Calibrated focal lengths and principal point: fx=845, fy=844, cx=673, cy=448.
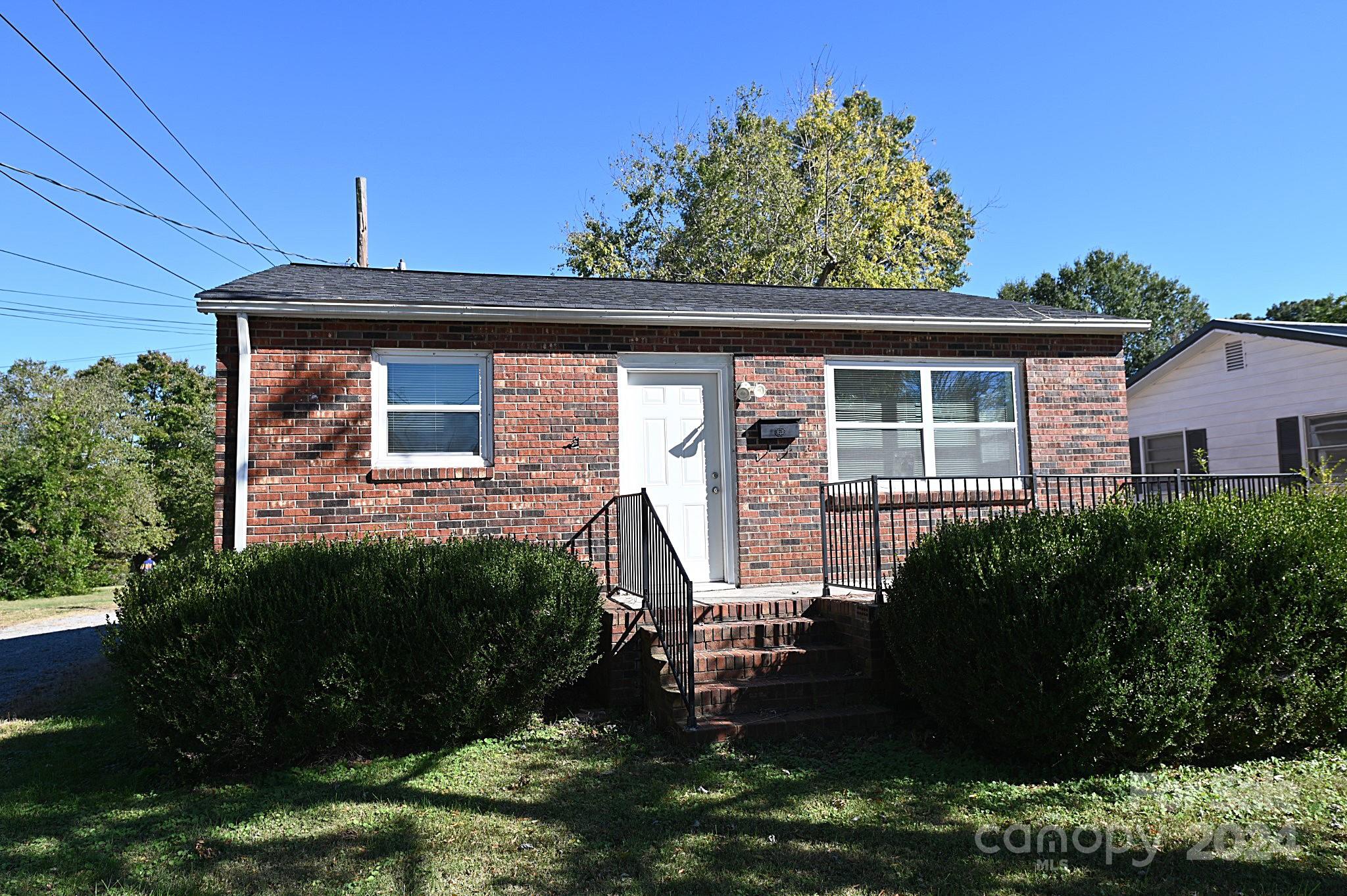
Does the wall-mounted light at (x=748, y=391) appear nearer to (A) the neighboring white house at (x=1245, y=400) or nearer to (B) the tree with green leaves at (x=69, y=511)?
(A) the neighboring white house at (x=1245, y=400)

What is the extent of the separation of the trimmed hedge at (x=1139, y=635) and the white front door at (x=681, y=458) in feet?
9.97

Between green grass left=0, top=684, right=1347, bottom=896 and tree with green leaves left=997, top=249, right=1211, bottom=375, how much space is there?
43.9m

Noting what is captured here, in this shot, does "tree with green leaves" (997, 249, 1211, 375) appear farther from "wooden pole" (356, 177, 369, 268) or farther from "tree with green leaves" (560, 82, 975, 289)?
"wooden pole" (356, 177, 369, 268)

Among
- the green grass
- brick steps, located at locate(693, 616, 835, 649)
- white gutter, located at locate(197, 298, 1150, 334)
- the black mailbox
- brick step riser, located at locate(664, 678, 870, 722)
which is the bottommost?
the green grass

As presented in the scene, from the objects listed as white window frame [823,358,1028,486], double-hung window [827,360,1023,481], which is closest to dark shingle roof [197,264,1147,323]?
white window frame [823,358,1028,486]

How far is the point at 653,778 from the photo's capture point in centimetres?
486

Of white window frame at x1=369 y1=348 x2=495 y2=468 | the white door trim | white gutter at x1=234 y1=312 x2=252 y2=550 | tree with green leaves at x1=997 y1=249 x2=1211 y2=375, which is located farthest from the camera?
tree with green leaves at x1=997 y1=249 x2=1211 y2=375

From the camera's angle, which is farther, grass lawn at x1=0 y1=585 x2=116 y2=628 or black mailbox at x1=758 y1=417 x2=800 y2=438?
grass lawn at x1=0 y1=585 x2=116 y2=628

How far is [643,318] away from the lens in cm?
787

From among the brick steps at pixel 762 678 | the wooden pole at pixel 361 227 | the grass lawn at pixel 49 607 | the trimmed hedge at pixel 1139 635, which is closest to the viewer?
the trimmed hedge at pixel 1139 635

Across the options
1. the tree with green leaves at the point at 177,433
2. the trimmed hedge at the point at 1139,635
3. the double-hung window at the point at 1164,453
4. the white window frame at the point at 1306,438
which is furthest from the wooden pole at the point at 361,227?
the white window frame at the point at 1306,438

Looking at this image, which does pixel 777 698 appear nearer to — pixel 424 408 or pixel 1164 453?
pixel 424 408

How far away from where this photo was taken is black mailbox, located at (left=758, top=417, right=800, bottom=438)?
26.3ft

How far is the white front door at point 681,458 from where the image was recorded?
7.97m
